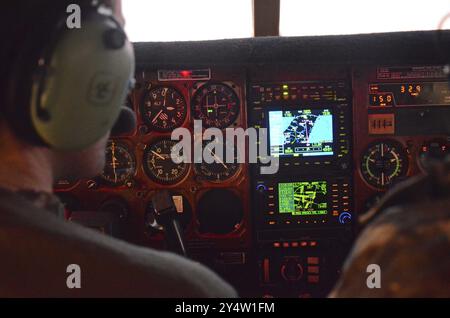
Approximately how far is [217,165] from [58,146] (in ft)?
6.66

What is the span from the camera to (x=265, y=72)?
2896mm

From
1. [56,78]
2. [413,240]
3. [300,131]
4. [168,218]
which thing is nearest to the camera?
[413,240]

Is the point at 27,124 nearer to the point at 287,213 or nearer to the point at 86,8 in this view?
the point at 86,8

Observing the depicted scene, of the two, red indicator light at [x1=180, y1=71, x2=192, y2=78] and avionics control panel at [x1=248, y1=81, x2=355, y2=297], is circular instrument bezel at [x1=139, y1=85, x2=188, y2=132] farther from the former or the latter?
avionics control panel at [x1=248, y1=81, x2=355, y2=297]

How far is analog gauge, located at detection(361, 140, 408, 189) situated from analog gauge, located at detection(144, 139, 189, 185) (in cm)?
97

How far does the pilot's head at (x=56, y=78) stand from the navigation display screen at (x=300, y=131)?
194 cm

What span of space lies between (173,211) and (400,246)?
1.98 metres

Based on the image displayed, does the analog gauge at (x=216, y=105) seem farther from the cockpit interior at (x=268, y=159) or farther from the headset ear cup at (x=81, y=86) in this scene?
the headset ear cup at (x=81, y=86)

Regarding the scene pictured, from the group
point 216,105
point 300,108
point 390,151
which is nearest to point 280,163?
point 300,108

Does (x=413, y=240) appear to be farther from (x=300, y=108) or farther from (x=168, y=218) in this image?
(x=300, y=108)

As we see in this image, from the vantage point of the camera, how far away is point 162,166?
116 inches

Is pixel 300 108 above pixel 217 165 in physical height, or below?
above

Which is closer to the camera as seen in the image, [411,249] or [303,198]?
[411,249]

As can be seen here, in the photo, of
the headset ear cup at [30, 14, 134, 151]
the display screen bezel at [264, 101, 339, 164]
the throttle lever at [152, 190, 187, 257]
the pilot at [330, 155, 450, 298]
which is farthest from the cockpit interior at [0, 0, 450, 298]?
the pilot at [330, 155, 450, 298]
